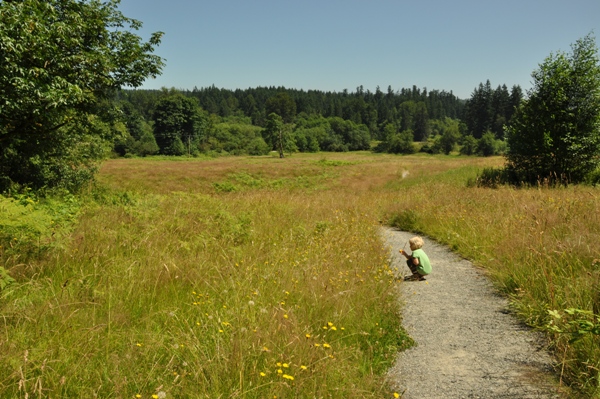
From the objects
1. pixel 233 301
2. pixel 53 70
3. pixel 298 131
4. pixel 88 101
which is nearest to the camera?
pixel 233 301

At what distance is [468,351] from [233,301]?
99.7 inches

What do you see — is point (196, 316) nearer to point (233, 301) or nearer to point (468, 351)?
point (233, 301)

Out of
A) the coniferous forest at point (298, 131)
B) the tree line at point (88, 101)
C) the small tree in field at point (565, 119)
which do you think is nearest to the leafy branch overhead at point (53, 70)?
the tree line at point (88, 101)

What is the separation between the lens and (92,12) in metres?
14.0

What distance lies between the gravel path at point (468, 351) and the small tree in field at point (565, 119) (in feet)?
46.0

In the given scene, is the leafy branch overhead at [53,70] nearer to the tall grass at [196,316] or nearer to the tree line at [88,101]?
the tree line at [88,101]

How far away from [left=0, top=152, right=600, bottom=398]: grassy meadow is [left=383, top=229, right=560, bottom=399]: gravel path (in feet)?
0.65

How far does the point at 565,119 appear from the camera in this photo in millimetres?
17219

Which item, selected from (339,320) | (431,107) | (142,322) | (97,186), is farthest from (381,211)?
(431,107)

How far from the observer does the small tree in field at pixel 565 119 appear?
16.6m

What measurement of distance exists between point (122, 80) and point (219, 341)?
14.6 meters

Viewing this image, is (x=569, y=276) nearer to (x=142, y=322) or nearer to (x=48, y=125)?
(x=142, y=322)

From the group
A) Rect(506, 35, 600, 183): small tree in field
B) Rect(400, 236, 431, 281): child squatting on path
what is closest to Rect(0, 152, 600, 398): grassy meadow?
Rect(400, 236, 431, 281): child squatting on path

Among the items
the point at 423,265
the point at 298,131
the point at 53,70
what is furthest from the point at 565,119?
the point at 298,131
